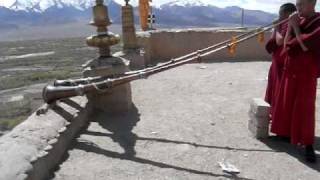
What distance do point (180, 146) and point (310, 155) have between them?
1.35 meters

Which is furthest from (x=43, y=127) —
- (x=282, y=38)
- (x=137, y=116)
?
(x=282, y=38)

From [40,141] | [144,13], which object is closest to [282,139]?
[40,141]

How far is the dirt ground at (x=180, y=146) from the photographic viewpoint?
4.64 m

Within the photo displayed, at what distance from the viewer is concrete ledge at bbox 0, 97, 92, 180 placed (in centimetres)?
386

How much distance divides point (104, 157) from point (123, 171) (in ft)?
1.49

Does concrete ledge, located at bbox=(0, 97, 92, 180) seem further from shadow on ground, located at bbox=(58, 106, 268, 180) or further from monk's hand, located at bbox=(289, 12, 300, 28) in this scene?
monk's hand, located at bbox=(289, 12, 300, 28)

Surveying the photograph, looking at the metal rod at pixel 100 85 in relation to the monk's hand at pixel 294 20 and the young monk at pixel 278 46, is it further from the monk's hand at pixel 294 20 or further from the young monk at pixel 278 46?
the monk's hand at pixel 294 20

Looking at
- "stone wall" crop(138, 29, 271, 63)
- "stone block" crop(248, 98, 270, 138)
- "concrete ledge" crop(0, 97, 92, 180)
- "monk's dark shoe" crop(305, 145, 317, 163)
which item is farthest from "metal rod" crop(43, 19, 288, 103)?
"stone wall" crop(138, 29, 271, 63)

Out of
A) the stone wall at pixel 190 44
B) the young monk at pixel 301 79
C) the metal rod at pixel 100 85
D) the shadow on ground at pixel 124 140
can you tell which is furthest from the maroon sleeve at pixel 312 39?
the stone wall at pixel 190 44

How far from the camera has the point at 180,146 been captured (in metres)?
5.38

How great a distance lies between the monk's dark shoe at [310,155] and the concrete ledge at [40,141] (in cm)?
245

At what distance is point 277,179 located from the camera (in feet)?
14.7

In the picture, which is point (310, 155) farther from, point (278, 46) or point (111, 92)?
point (111, 92)

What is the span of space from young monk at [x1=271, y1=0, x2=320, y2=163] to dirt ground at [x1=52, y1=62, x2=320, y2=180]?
10.2 inches
